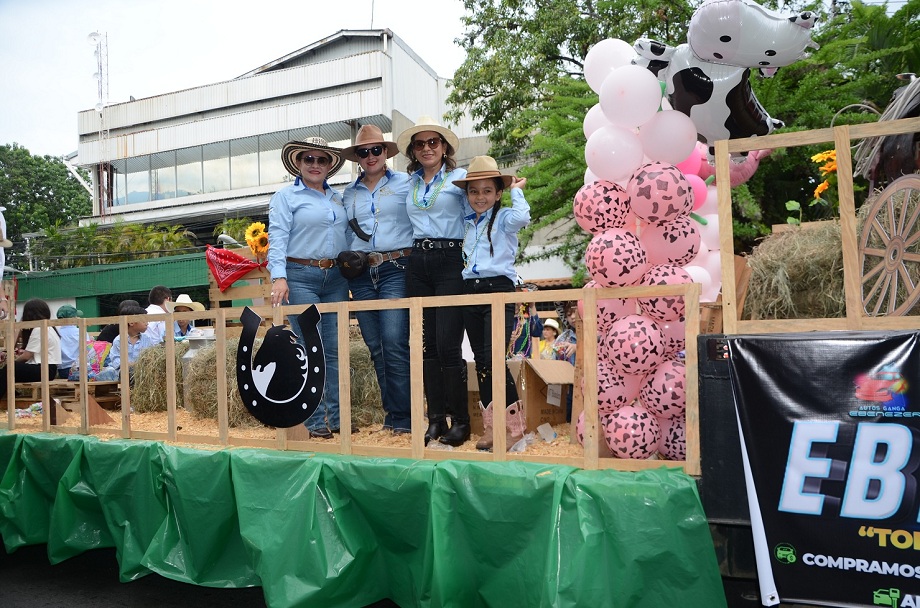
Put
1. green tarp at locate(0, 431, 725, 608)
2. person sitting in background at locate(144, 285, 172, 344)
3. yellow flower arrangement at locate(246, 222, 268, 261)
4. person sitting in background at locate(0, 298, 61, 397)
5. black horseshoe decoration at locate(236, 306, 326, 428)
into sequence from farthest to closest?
person sitting in background at locate(144, 285, 172, 344) < yellow flower arrangement at locate(246, 222, 268, 261) < person sitting in background at locate(0, 298, 61, 397) < black horseshoe decoration at locate(236, 306, 326, 428) < green tarp at locate(0, 431, 725, 608)

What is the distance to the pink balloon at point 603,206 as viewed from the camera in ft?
11.3

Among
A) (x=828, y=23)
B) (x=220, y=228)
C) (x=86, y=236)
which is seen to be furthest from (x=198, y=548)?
(x=86, y=236)

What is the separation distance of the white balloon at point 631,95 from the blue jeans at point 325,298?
1.86m

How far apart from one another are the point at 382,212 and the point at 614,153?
1.38 meters

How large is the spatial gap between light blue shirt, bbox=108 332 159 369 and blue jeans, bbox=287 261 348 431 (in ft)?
7.05

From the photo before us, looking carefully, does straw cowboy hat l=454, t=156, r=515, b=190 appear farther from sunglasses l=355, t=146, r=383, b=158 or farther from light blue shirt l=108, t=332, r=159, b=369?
light blue shirt l=108, t=332, r=159, b=369

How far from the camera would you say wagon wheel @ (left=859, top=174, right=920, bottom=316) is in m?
2.74

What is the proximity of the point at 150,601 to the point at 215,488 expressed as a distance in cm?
89

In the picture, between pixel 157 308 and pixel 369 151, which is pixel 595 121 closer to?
pixel 369 151

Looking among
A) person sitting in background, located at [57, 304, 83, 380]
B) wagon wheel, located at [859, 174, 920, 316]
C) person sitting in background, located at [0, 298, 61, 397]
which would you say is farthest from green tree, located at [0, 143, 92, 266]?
wagon wheel, located at [859, 174, 920, 316]

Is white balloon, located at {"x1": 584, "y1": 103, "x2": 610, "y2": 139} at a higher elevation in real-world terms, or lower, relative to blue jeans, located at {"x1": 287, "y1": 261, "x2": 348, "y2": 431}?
higher

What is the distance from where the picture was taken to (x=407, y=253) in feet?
13.6

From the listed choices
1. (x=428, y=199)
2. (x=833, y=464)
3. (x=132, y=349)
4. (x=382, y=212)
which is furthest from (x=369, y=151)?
(x=132, y=349)

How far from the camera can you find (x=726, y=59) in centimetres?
329
